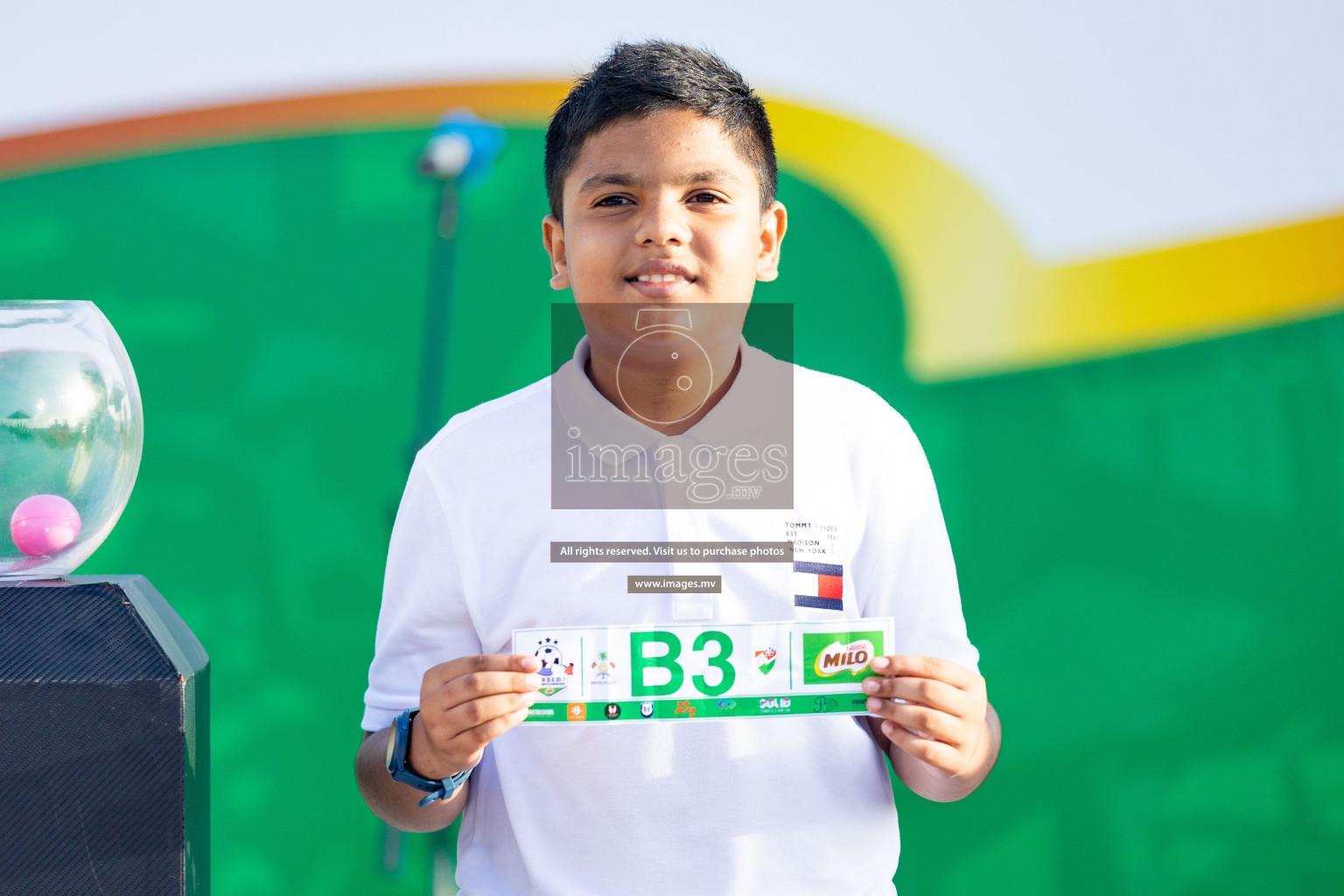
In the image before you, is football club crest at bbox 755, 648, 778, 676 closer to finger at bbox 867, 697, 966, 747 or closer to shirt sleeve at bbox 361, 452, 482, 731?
finger at bbox 867, 697, 966, 747

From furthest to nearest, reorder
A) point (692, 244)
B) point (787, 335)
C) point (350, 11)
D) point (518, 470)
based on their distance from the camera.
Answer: point (350, 11) < point (787, 335) < point (518, 470) < point (692, 244)

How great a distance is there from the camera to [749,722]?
4.14ft

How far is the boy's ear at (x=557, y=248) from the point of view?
4.47ft

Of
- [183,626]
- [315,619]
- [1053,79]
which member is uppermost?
[1053,79]

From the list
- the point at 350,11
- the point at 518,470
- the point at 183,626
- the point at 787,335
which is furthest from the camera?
the point at 350,11

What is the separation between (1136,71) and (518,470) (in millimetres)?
1448

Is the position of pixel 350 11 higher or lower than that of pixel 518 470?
higher

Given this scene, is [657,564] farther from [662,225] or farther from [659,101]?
[659,101]

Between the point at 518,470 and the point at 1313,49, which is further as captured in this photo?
the point at 1313,49

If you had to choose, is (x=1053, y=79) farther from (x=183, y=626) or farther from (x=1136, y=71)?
(x=183, y=626)

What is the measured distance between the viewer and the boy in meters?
1.24

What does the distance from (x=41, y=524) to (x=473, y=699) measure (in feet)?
1.62

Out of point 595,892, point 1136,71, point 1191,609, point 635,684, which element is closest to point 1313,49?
point 1136,71

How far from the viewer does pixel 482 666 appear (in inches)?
43.3
